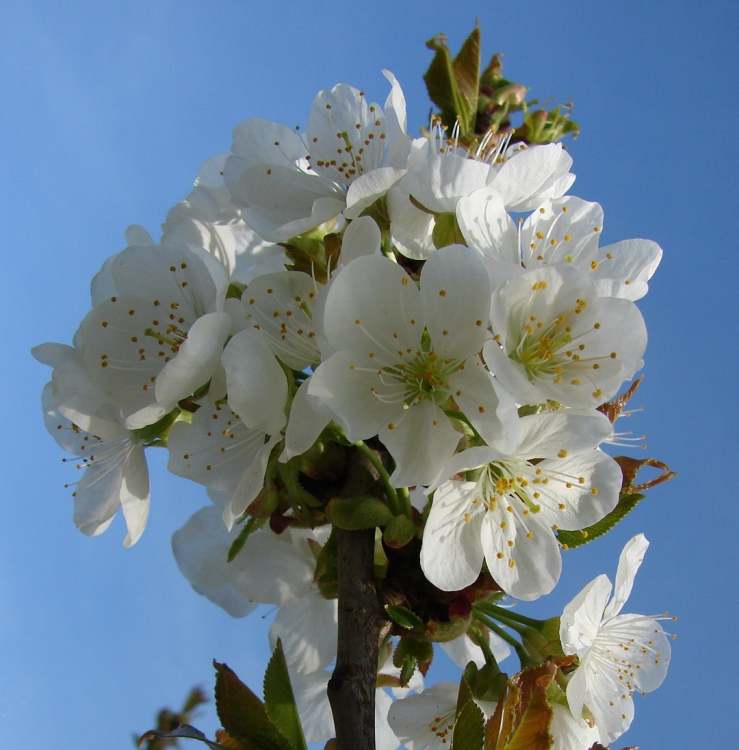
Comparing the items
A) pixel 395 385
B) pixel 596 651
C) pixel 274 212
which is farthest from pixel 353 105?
pixel 596 651

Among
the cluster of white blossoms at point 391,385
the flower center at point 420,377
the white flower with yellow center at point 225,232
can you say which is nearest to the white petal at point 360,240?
the cluster of white blossoms at point 391,385

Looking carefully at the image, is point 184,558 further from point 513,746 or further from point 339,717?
point 513,746

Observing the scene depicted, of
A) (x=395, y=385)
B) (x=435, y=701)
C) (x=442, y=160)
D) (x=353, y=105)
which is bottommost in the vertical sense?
(x=435, y=701)

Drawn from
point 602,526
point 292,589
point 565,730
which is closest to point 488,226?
point 602,526

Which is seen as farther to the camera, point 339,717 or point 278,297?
point 278,297

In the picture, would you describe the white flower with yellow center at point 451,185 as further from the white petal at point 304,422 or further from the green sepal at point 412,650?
the green sepal at point 412,650
